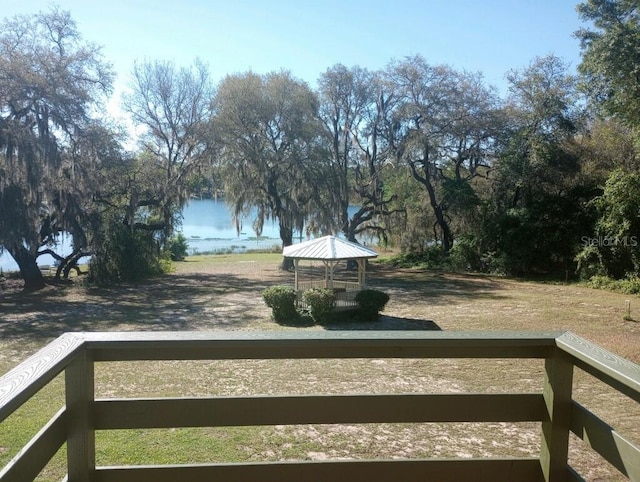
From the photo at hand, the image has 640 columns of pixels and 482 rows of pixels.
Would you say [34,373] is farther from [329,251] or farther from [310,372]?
[329,251]

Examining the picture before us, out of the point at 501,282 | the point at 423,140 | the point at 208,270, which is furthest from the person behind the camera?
the point at 208,270

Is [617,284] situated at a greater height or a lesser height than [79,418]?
lesser

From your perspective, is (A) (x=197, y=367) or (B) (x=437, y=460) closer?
(B) (x=437, y=460)

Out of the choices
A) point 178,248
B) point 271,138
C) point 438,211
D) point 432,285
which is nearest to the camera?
point 432,285

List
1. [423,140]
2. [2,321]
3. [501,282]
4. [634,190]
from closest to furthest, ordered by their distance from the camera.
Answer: [2,321], [634,190], [501,282], [423,140]

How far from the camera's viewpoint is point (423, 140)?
2088 cm

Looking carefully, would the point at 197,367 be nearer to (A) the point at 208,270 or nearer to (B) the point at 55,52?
(B) the point at 55,52

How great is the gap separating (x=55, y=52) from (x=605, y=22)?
48.1ft

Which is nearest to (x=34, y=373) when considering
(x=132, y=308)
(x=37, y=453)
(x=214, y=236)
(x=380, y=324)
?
(x=37, y=453)

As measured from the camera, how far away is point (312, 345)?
1.72 meters

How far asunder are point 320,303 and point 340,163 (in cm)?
1211

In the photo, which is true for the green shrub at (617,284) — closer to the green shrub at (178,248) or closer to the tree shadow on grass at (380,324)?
the tree shadow on grass at (380,324)

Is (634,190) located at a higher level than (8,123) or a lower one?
lower

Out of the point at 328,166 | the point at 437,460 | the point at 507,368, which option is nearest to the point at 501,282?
the point at 328,166
